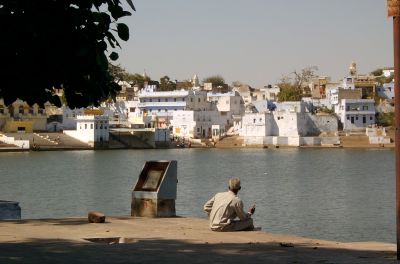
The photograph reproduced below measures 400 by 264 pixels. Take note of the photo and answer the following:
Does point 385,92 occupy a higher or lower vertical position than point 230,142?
higher

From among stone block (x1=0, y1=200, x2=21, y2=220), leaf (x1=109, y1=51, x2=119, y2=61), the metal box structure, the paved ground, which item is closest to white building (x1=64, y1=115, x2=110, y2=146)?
stone block (x1=0, y1=200, x2=21, y2=220)

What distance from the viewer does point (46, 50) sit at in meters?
4.79

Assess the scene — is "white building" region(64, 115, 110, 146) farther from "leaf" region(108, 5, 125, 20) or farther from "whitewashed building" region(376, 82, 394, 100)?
"leaf" region(108, 5, 125, 20)

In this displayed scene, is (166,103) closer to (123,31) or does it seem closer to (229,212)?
(229,212)

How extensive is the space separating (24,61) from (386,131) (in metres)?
76.4

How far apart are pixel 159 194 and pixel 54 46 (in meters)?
5.19

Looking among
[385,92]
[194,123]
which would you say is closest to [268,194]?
[194,123]

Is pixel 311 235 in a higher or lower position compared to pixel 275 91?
lower

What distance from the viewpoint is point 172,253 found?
262 inches

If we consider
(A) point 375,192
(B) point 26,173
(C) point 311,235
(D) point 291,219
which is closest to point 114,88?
(C) point 311,235

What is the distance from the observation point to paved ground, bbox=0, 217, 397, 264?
6.29 m

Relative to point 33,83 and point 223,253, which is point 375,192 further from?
point 33,83

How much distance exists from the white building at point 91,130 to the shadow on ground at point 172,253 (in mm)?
68918

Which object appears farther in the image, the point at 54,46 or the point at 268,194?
the point at 268,194
